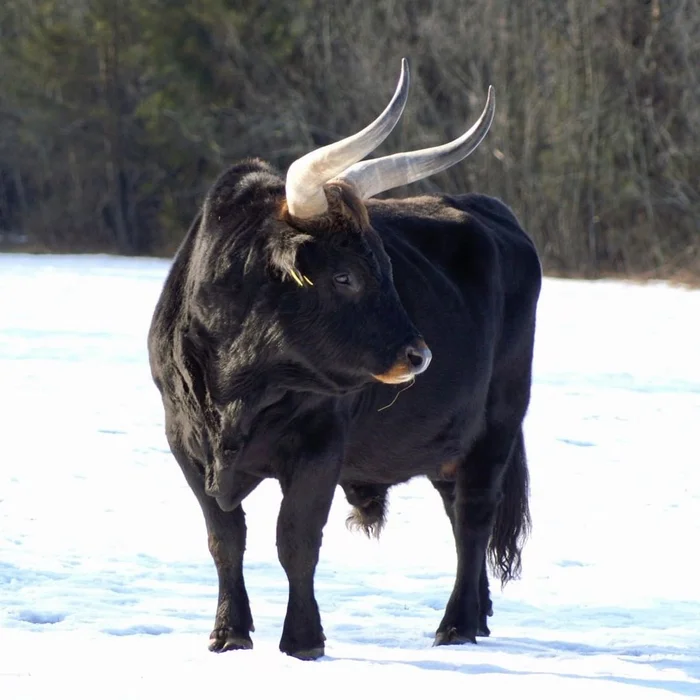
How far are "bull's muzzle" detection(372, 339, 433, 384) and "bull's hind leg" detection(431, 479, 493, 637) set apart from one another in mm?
1534

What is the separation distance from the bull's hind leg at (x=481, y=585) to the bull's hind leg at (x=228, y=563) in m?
1.16

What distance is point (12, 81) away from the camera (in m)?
38.4

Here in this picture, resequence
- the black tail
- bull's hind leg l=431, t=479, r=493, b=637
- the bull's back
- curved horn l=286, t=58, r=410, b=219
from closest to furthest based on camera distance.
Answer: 1. curved horn l=286, t=58, r=410, b=219
2. the bull's back
3. bull's hind leg l=431, t=479, r=493, b=637
4. the black tail

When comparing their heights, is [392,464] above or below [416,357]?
below

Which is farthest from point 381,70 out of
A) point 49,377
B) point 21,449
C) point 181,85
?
point 21,449

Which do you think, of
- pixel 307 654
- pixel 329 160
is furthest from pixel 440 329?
pixel 307 654

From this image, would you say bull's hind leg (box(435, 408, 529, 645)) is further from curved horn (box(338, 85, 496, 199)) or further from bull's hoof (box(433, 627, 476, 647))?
curved horn (box(338, 85, 496, 199))

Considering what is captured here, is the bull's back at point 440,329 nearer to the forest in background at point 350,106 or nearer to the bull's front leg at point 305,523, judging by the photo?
the bull's front leg at point 305,523

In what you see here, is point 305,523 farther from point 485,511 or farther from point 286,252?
point 485,511

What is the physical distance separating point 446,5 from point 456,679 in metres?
28.8

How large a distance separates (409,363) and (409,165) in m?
0.73

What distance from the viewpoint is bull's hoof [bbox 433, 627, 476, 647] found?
5.26 metres

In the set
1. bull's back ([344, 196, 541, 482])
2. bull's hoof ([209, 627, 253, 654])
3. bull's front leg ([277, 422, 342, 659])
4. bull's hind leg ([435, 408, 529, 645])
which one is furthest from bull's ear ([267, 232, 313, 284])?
bull's hind leg ([435, 408, 529, 645])

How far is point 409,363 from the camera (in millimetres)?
4434
